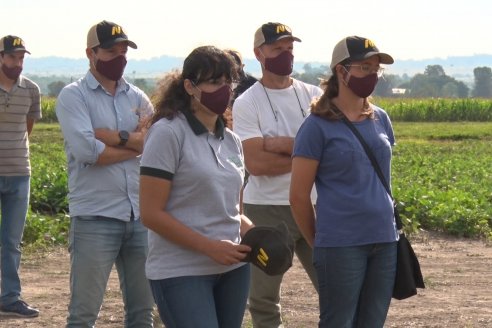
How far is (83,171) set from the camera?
544cm

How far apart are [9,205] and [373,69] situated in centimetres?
367

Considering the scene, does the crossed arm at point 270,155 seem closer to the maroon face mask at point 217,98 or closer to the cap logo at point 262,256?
the maroon face mask at point 217,98

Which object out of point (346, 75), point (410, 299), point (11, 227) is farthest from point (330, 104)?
point (410, 299)

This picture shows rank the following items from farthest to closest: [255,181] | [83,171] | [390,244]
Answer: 1. [255,181]
2. [83,171]
3. [390,244]

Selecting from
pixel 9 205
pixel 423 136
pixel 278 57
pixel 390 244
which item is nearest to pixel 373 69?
pixel 390 244

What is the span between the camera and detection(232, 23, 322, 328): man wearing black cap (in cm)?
591

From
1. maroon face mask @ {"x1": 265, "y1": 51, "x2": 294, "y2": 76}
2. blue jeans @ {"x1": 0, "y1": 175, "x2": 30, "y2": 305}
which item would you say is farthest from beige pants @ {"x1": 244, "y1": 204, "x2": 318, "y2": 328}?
blue jeans @ {"x1": 0, "y1": 175, "x2": 30, "y2": 305}

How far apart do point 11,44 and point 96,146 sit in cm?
268

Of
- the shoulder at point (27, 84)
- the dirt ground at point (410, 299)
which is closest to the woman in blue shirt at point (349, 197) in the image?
the dirt ground at point (410, 299)

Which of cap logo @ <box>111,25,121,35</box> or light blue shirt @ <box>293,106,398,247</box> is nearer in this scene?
light blue shirt @ <box>293,106,398,247</box>

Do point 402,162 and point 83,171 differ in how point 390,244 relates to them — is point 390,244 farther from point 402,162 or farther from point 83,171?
point 402,162

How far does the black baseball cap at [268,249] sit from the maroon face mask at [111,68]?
1.53m

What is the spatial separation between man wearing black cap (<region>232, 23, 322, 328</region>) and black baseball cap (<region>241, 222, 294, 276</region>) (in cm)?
163

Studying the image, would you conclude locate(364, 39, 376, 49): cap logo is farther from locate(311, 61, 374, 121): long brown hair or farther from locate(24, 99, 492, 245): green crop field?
locate(24, 99, 492, 245): green crop field
